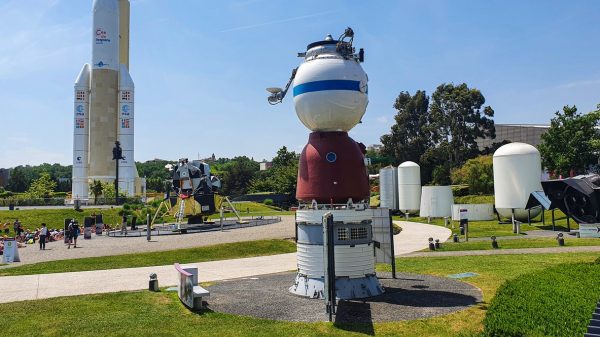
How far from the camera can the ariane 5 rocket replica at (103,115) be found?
77312mm

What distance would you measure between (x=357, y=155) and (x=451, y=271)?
791 centimetres

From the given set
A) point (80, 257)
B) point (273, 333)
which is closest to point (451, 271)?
point (273, 333)

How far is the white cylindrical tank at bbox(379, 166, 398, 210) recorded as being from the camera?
61062 mm

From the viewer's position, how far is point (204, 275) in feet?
71.1

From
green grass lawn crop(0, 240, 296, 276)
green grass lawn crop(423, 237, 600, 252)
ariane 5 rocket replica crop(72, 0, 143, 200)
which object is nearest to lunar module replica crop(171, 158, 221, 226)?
green grass lawn crop(0, 240, 296, 276)

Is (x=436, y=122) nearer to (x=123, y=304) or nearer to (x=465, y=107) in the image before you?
(x=465, y=107)

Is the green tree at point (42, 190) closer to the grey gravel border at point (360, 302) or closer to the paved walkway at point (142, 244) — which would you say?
the paved walkway at point (142, 244)

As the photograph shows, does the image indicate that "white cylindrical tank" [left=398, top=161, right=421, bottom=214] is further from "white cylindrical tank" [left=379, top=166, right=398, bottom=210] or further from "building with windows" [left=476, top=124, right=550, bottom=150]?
"building with windows" [left=476, top=124, right=550, bottom=150]

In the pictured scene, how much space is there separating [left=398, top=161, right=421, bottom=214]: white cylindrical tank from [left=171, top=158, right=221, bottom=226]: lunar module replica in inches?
1023

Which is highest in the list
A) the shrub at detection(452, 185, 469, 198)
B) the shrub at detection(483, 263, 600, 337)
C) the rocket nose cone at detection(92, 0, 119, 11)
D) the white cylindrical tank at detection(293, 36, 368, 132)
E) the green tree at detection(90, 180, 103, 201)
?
the rocket nose cone at detection(92, 0, 119, 11)

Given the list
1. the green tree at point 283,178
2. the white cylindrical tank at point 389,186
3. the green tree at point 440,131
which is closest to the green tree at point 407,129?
the green tree at point 440,131

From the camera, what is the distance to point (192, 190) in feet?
151

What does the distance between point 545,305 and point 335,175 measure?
334 inches

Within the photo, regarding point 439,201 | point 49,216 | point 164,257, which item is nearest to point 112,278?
point 164,257
